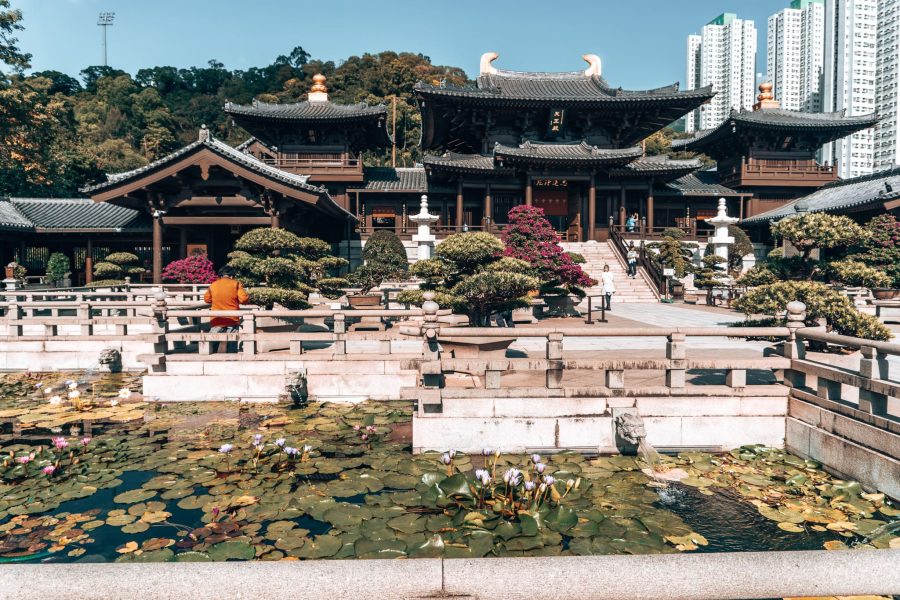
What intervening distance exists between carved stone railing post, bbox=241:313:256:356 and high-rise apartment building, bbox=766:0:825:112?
112634 millimetres

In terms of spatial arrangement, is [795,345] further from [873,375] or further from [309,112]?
[309,112]

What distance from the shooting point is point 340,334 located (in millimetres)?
8891

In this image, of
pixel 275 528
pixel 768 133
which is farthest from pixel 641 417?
pixel 768 133

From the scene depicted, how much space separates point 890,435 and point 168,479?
7563 mm

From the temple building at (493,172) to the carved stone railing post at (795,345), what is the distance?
695 inches

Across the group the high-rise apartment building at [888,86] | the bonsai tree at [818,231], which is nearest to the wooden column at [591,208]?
the bonsai tree at [818,231]

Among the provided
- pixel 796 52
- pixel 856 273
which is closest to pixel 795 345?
pixel 856 273

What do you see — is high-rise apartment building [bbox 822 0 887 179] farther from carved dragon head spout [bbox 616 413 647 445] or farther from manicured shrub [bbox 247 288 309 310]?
carved dragon head spout [bbox 616 413 647 445]

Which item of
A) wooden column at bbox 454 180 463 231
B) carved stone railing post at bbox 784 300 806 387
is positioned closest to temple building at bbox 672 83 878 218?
wooden column at bbox 454 180 463 231

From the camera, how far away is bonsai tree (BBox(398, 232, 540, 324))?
32.0ft

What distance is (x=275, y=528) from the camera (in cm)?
471

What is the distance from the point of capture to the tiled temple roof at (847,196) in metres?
23.1

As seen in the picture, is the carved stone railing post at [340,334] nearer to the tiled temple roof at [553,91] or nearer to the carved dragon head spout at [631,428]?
the carved dragon head spout at [631,428]

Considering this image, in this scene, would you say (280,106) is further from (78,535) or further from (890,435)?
(890,435)
